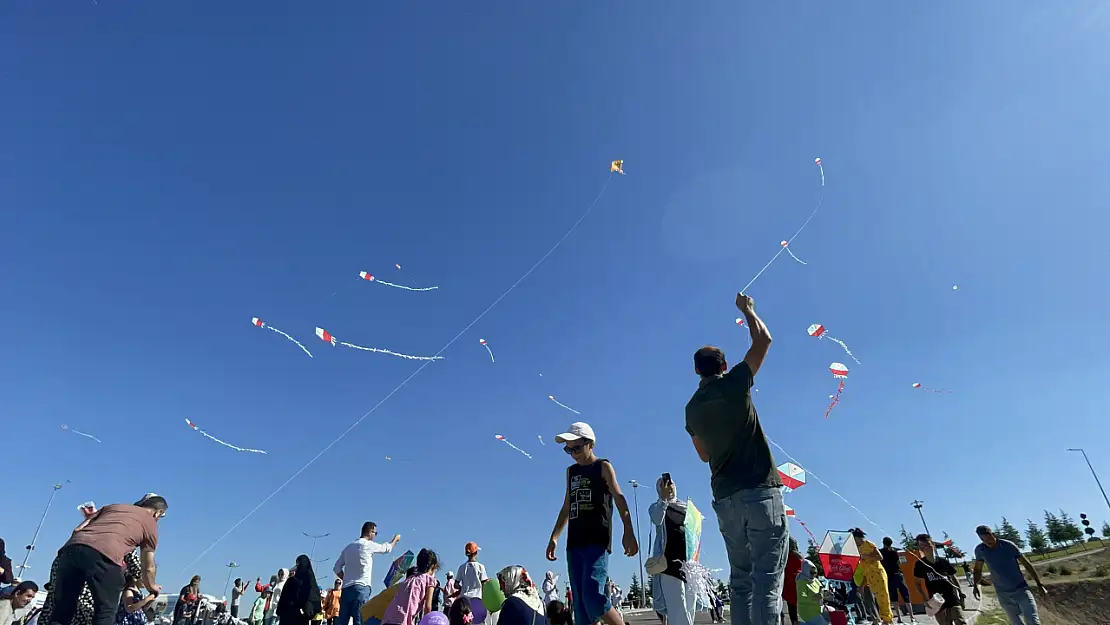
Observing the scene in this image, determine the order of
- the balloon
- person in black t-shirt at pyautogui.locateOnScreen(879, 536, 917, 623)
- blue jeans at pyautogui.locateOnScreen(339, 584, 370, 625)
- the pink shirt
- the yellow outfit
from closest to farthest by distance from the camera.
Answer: the balloon < the pink shirt < blue jeans at pyautogui.locateOnScreen(339, 584, 370, 625) < the yellow outfit < person in black t-shirt at pyautogui.locateOnScreen(879, 536, 917, 623)

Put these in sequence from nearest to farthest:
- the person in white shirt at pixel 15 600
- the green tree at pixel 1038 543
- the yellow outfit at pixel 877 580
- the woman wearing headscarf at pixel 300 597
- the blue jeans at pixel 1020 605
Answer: the blue jeans at pixel 1020 605 < the woman wearing headscarf at pixel 300 597 < the person in white shirt at pixel 15 600 < the yellow outfit at pixel 877 580 < the green tree at pixel 1038 543

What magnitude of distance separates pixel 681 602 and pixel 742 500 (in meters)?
2.59

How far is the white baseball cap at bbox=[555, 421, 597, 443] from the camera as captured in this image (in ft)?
13.5

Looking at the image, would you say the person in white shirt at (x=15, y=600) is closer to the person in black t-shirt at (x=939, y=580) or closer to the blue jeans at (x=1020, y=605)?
the person in black t-shirt at (x=939, y=580)

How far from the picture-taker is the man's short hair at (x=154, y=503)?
4.61 metres

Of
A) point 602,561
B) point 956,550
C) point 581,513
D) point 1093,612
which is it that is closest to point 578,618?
point 602,561

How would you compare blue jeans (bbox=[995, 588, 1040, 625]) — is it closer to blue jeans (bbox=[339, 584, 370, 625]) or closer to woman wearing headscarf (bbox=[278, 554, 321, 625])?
blue jeans (bbox=[339, 584, 370, 625])

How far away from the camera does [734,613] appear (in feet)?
8.82

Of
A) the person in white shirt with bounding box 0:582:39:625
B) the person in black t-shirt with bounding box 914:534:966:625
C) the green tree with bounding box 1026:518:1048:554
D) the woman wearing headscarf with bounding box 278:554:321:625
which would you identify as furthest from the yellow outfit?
the green tree with bounding box 1026:518:1048:554

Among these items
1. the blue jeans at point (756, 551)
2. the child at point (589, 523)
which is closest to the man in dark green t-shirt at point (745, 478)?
the blue jeans at point (756, 551)

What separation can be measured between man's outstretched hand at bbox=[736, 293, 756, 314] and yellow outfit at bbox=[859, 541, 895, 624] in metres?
7.63

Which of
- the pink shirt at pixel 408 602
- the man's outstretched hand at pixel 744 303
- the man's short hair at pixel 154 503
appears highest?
the man's outstretched hand at pixel 744 303

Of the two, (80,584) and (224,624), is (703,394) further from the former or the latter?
(224,624)

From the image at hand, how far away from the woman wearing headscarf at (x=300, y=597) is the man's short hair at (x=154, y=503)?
187cm
